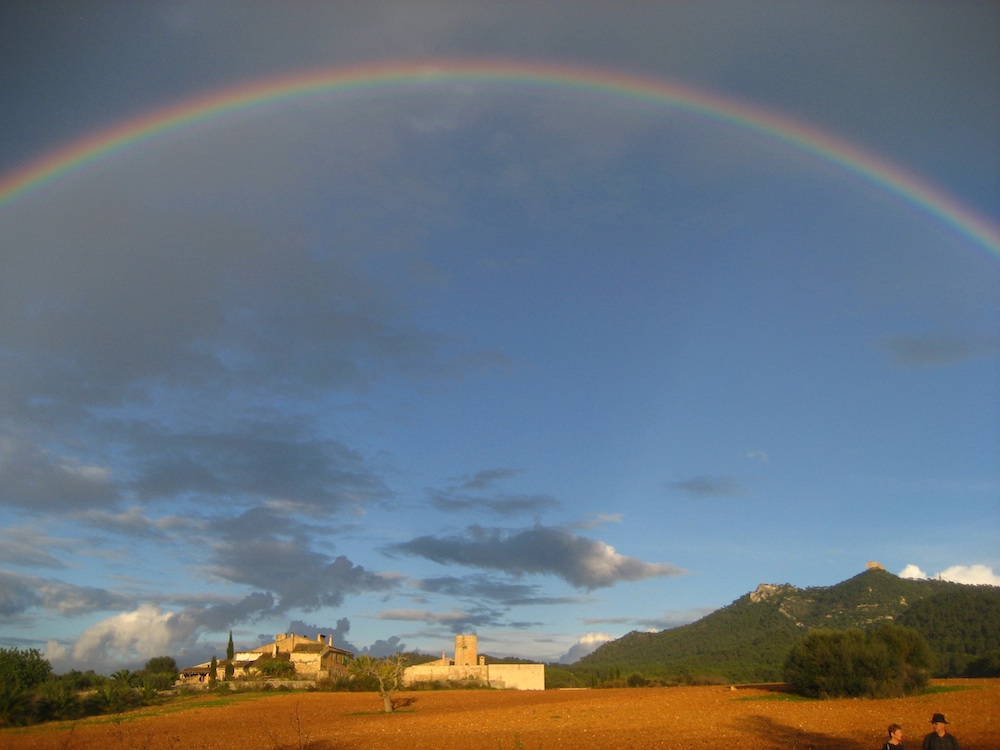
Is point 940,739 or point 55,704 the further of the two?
point 55,704

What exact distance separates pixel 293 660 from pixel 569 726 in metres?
54.5

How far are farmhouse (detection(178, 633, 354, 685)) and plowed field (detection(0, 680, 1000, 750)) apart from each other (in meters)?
25.1

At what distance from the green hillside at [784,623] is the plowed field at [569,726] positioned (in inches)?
2037

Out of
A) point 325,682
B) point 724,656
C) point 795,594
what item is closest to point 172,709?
point 325,682

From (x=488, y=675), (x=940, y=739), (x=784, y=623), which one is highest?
(x=784, y=623)

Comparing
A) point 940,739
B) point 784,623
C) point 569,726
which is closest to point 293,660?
point 569,726

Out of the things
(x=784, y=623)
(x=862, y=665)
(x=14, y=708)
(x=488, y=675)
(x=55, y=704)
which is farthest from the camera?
(x=784, y=623)

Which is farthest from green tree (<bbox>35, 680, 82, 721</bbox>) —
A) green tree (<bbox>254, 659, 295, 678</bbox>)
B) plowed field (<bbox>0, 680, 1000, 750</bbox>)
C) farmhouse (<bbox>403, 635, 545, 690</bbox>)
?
farmhouse (<bbox>403, 635, 545, 690</bbox>)

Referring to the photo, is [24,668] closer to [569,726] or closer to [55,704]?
[55,704]

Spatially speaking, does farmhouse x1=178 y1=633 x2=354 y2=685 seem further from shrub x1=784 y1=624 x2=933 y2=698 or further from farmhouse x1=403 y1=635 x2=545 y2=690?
shrub x1=784 y1=624 x2=933 y2=698

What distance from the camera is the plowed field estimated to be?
65.5 feet

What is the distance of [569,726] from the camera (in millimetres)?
25953

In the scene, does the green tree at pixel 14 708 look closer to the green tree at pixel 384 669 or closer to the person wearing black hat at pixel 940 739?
the green tree at pixel 384 669

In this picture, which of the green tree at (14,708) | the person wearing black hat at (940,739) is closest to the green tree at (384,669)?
the green tree at (14,708)
